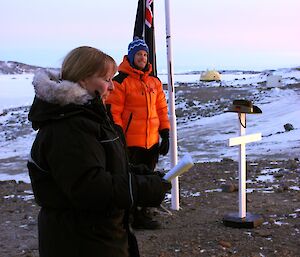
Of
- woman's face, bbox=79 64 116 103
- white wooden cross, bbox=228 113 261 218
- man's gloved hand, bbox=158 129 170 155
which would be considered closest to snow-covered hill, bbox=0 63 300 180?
man's gloved hand, bbox=158 129 170 155

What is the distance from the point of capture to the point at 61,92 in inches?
91.4

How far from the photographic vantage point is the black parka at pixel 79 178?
7.29ft

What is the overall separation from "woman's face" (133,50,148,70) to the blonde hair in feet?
9.36

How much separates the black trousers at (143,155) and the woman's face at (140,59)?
32.2 inches

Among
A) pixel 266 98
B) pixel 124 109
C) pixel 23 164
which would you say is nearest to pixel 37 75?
pixel 124 109

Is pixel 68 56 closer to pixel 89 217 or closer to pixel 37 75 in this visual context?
pixel 37 75

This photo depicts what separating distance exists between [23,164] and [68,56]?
10606 millimetres

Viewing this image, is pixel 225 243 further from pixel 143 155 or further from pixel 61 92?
pixel 61 92

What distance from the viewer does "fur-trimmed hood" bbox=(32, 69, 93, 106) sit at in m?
2.32

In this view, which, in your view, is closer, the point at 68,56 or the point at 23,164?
the point at 68,56

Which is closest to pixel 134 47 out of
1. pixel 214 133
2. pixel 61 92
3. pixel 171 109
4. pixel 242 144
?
pixel 171 109

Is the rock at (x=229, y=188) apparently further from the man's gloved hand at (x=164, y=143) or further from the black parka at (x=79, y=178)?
the black parka at (x=79, y=178)

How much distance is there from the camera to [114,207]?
91.7 inches

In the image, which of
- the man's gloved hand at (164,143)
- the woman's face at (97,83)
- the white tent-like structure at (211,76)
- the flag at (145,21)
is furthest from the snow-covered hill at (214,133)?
the white tent-like structure at (211,76)
